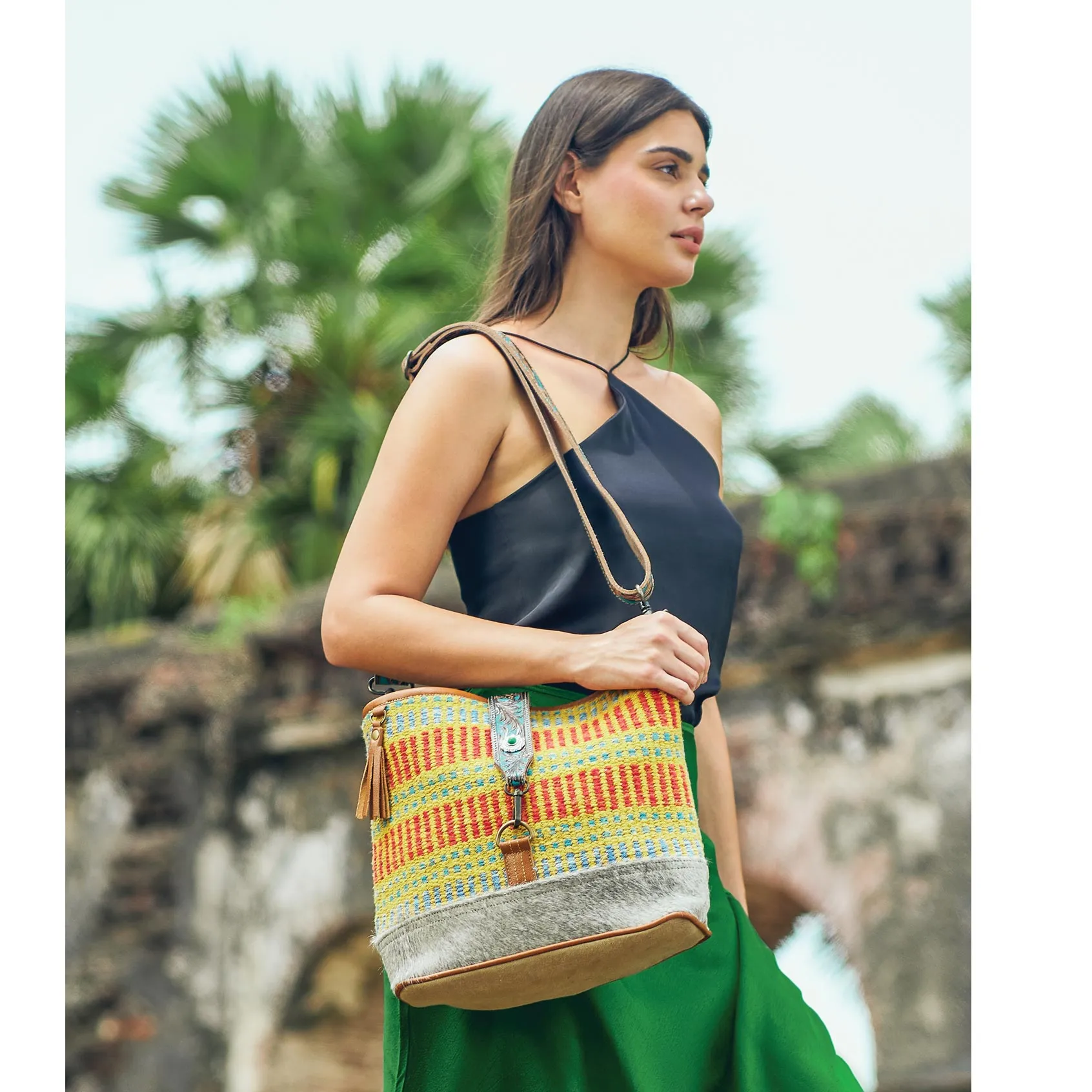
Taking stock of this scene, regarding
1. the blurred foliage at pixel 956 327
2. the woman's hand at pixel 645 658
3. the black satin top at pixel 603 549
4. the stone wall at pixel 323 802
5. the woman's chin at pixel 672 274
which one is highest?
the blurred foliage at pixel 956 327

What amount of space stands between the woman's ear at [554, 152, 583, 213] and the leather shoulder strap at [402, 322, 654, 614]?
0.66ft

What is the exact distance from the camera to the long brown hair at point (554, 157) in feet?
6.54

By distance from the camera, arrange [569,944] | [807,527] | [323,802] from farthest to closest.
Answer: [323,802] < [807,527] < [569,944]

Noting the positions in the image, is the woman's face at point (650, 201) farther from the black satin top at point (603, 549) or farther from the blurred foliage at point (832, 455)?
the blurred foliage at point (832, 455)

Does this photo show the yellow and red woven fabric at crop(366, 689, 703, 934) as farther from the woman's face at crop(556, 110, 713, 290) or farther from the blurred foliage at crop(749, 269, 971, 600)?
the blurred foliage at crop(749, 269, 971, 600)

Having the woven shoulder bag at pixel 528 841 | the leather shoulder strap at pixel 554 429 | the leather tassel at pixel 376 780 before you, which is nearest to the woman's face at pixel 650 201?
the leather shoulder strap at pixel 554 429

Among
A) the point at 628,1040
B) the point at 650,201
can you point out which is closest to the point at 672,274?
the point at 650,201

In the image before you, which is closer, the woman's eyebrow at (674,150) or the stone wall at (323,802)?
the woman's eyebrow at (674,150)

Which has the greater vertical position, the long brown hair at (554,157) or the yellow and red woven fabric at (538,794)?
the long brown hair at (554,157)

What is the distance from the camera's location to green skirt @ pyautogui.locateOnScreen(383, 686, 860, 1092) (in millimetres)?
1751

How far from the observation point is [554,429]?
186cm

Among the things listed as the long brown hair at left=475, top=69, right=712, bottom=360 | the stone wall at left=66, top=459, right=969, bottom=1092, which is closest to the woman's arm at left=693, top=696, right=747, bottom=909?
the long brown hair at left=475, top=69, right=712, bottom=360

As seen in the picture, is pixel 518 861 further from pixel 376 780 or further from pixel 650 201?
pixel 650 201

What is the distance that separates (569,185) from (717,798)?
0.83m
